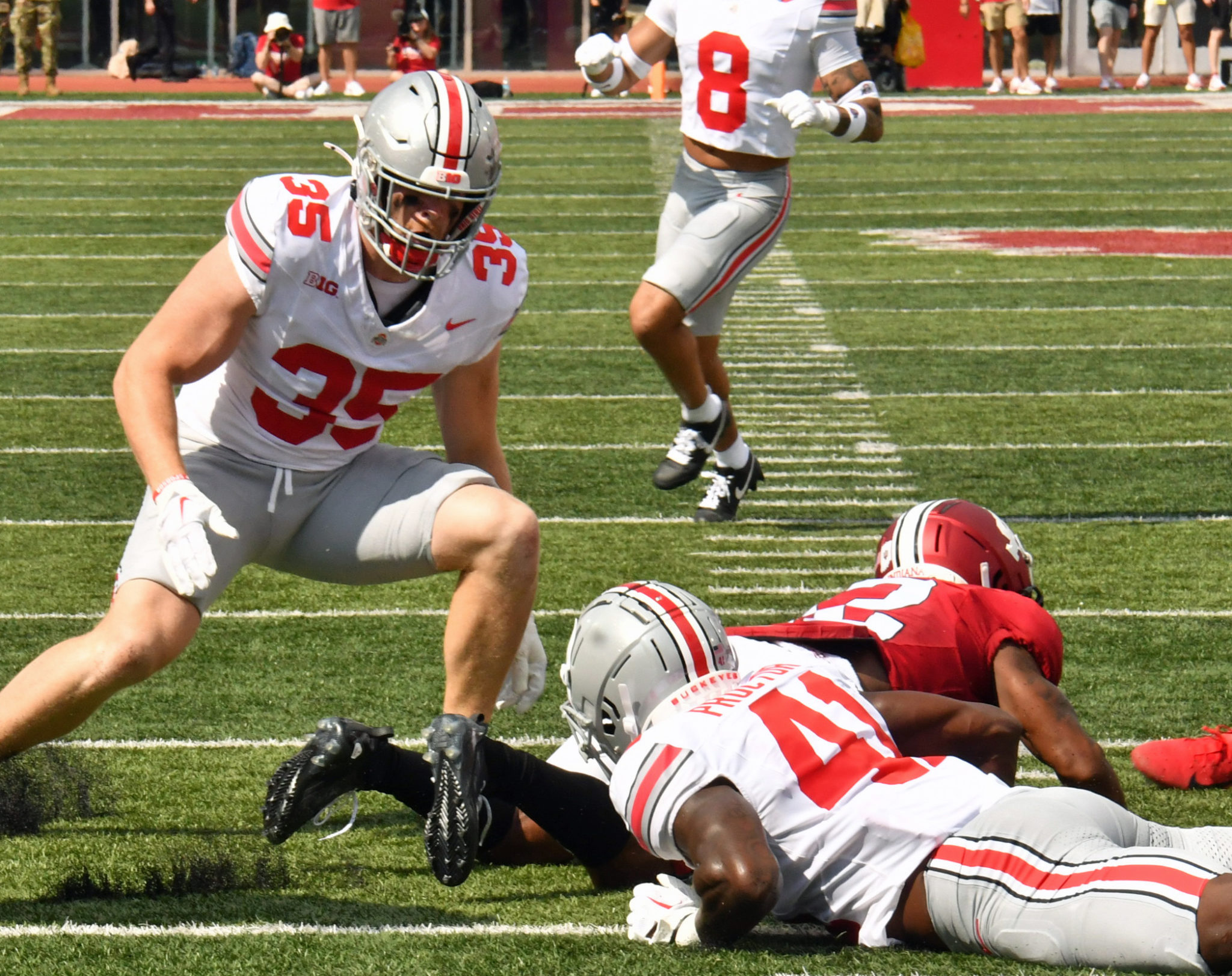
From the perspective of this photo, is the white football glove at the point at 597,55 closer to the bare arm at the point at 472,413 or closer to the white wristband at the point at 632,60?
the white wristband at the point at 632,60

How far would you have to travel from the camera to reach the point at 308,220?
3463mm

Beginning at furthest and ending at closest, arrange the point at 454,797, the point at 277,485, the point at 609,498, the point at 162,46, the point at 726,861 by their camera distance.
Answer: the point at 162,46 < the point at 609,498 < the point at 277,485 < the point at 454,797 < the point at 726,861

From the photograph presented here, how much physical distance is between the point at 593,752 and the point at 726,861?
540 millimetres

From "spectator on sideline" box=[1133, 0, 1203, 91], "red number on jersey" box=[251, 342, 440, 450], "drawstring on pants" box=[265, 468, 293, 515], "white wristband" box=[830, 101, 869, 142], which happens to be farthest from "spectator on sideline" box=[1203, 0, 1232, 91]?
"drawstring on pants" box=[265, 468, 293, 515]

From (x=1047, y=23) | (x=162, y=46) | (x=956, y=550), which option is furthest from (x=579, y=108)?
(x=956, y=550)

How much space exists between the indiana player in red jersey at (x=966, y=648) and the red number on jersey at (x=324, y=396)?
828 mm

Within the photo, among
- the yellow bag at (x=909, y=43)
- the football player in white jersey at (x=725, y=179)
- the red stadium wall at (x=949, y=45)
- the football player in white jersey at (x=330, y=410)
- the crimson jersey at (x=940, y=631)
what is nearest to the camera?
the football player in white jersey at (x=330, y=410)

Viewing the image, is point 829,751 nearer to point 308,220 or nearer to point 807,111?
point 308,220

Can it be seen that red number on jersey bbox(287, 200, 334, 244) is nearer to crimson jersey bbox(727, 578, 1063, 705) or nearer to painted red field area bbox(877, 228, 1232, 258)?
crimson jersey bbox(727, 578, 1063, 705)

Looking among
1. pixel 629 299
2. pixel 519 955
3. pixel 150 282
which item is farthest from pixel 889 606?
pixel 150 282

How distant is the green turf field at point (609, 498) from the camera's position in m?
3.06

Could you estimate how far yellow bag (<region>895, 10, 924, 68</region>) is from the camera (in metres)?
19.2

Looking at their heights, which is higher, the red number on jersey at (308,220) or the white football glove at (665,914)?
the red number on jersey at (308,220)

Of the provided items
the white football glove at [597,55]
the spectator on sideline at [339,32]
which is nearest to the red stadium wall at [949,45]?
the spectator on sideline at [339,32]
